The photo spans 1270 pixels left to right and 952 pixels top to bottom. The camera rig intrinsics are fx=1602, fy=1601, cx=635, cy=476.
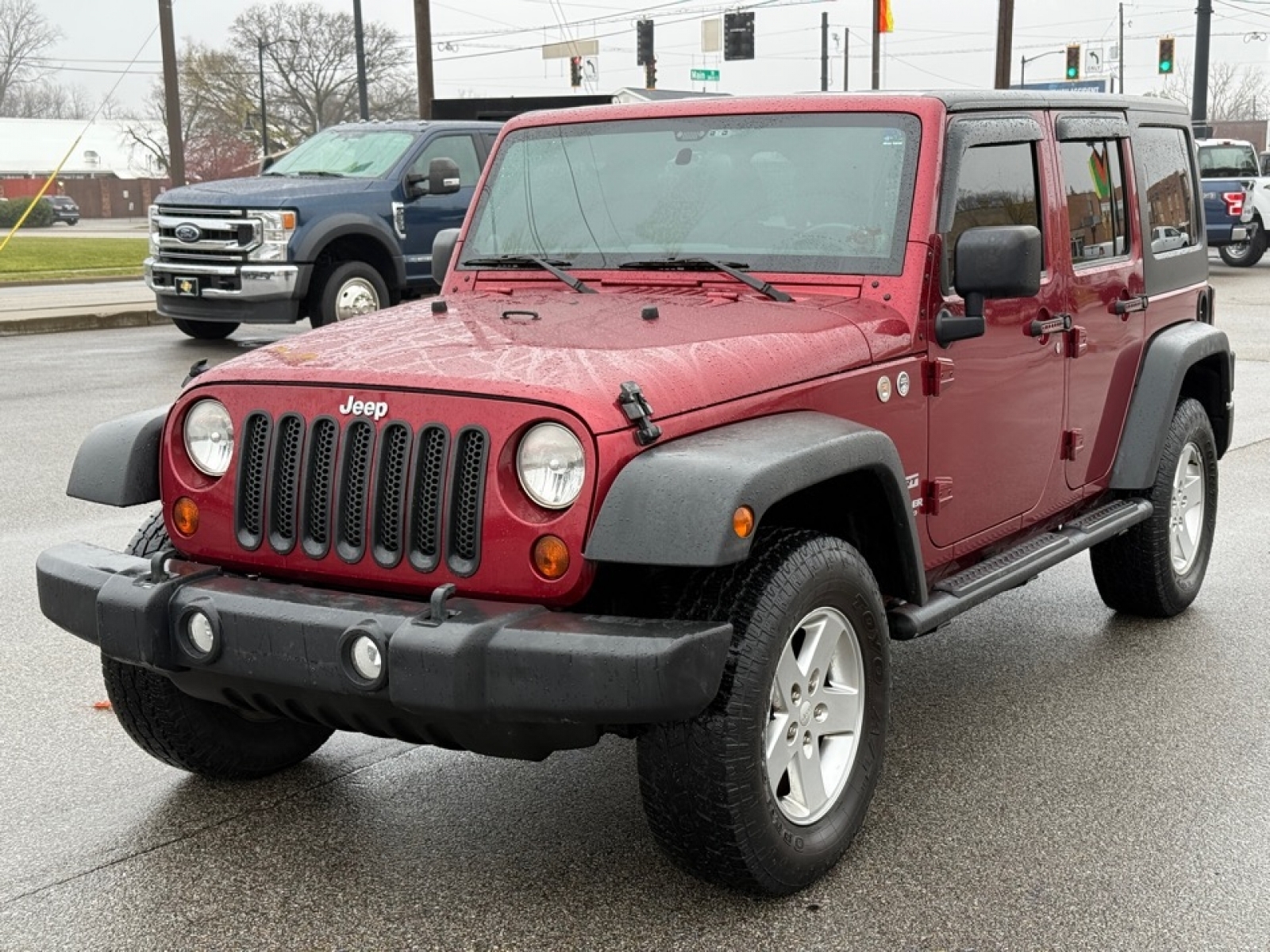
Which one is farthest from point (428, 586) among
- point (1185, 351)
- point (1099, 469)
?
point (1185, 351)

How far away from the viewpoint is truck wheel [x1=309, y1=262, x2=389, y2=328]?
1474cm

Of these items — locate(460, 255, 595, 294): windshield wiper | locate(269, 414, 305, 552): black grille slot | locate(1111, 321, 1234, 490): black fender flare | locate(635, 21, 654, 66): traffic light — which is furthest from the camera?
locate(635, 21, 654, 66): traffic light

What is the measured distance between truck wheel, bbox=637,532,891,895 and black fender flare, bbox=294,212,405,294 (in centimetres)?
1129

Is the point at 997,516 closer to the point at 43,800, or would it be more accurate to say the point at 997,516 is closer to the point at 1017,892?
the point at 1017,892

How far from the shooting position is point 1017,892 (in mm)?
3775

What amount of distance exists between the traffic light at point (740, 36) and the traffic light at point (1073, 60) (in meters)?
9.34

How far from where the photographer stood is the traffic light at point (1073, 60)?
45.8 m

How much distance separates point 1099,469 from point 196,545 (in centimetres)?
320

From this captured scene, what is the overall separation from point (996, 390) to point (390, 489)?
2019 millimetres

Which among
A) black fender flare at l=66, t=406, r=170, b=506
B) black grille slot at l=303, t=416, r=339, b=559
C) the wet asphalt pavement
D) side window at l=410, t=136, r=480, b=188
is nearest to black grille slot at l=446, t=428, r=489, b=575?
black grille slot at l=303, t=416, r=339, b=559

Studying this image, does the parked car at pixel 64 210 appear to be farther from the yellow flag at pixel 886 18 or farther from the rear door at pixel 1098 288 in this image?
the rear door at pixel 1098 288

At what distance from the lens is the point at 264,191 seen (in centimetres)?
1464

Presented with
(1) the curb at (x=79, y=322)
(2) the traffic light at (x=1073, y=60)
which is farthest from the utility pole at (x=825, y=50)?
(1) the curb at (x=79, y=322)

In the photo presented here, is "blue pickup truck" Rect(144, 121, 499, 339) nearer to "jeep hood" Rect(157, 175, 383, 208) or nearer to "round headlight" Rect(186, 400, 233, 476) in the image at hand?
"jeep hood" Rect(157, 175, 383, 208)
